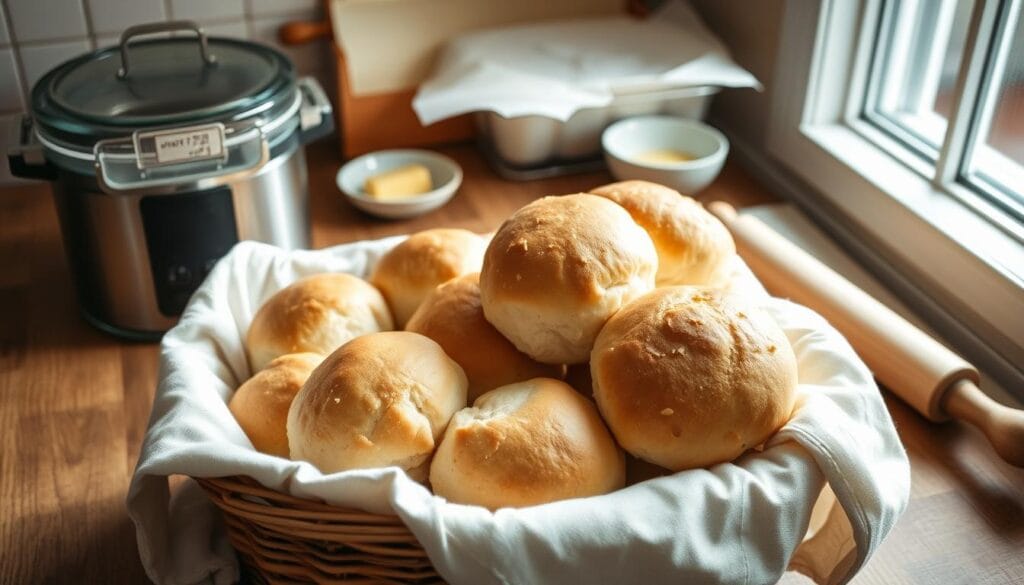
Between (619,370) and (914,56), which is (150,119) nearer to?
(619,370)

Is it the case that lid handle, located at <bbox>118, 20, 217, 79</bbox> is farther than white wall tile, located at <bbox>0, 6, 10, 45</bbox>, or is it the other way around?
white wall tile, located at <bbox>0, 6, 10, 45</bbox>

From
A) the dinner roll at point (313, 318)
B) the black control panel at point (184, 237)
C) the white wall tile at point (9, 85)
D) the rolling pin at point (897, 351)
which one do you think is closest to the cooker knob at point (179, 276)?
the black control panel at point (184, 237)

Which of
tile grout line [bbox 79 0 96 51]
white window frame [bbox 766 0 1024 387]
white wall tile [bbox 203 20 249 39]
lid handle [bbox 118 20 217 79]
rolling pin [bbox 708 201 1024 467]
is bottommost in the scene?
rolling pin [bbox 708 201 1024 467]

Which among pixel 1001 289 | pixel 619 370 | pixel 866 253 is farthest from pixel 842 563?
pixel 866 253

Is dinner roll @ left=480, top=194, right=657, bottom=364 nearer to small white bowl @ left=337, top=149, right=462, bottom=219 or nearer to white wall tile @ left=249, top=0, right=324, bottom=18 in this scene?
small white bowl @ left=337, top=149, right=462, bottom=219

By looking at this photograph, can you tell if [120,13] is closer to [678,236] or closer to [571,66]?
[571,66]

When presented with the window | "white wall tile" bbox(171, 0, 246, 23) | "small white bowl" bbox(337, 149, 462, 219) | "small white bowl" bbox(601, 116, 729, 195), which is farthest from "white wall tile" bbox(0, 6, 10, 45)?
the window

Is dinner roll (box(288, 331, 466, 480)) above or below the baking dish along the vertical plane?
above

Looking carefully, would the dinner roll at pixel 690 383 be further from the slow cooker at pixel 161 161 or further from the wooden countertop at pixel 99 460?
the slow cooker at pixel 161 161
